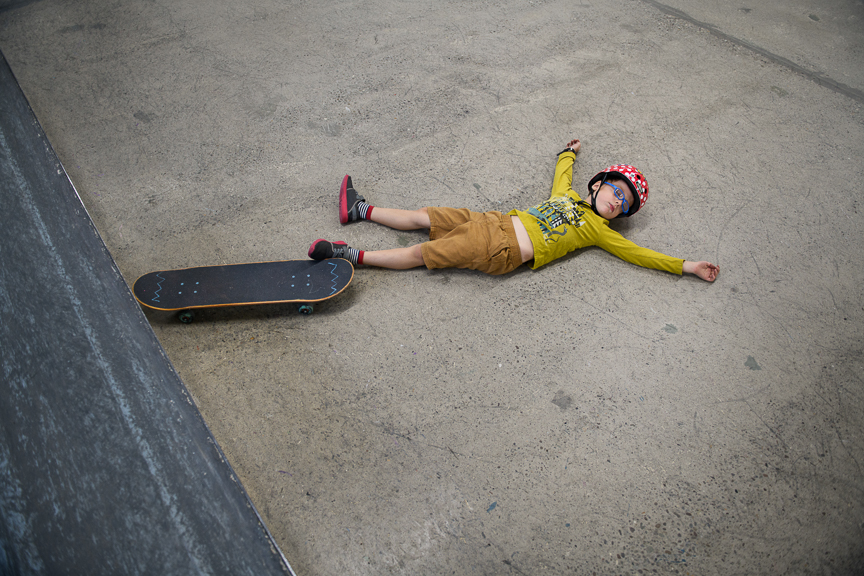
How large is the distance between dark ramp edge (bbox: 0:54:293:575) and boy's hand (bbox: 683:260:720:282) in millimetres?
2081

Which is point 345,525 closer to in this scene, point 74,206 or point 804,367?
point 74,206

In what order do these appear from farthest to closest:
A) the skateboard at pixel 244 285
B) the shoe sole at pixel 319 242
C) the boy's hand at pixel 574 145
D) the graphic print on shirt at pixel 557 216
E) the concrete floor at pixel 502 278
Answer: the boy's hand at pixel 574 145, the graphic print on shirt at pixel 557 216, the shoe sole at pixel 319 242, the skateboard at pixel 244 285, the concrete floor at pixel 502 278

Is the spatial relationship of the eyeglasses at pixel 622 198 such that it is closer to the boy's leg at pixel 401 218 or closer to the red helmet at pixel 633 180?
the red helmet at pixel 633 180

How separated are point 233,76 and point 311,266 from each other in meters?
1.88

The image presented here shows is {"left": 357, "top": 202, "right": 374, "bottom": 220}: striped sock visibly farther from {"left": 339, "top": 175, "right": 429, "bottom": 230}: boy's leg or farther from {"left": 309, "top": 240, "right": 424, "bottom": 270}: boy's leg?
{"left": 309, "top": 240, "right": 424, "bottom": 270}: boy's leg

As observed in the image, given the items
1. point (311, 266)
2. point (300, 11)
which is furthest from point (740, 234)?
point (300, 11)

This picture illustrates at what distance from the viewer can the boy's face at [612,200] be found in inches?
89.6

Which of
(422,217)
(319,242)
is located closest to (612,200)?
(422,217)

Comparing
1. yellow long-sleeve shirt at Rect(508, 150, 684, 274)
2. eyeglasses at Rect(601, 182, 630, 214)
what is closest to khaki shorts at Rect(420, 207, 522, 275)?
yellow long-sleeve shirt at Rect(508, 150, 684, 274)

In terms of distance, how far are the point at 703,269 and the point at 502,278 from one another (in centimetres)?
95

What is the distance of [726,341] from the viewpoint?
208 centimetres

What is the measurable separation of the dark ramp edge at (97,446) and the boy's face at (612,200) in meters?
1.95

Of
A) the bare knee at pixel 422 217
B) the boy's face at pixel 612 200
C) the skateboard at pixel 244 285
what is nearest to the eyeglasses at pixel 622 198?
the boy's face at pixel 612 200

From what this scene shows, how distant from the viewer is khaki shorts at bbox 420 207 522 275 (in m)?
2.16
